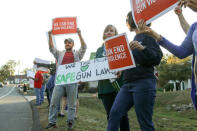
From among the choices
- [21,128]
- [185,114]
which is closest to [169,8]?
[21,128]

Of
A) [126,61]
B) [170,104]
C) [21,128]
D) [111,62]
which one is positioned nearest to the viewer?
[126,61]

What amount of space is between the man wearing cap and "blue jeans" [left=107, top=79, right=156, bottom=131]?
1.86 metres

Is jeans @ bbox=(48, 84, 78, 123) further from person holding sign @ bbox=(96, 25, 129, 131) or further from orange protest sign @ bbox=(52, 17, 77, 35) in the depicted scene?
orange protest sign @ bbox=(52, 17, 77, 35)

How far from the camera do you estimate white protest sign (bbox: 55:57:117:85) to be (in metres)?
4.00

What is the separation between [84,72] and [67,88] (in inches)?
23.8

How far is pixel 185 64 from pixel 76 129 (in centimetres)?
3276

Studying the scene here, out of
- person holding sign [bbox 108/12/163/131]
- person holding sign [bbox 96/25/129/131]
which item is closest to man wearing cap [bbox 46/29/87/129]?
person holding sign [bbox 96/25/129/131]

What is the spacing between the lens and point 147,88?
2842mm

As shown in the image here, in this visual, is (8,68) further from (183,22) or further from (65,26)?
(183,22)

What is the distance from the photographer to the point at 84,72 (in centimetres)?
441

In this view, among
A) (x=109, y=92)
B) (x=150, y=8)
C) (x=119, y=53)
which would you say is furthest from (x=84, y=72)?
(x=150, y=8)

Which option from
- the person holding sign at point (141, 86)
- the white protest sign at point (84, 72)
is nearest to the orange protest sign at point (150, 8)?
the person holding sign at point (141, 86)

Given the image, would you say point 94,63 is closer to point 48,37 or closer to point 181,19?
point 48,37

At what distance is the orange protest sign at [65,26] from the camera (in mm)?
5184
